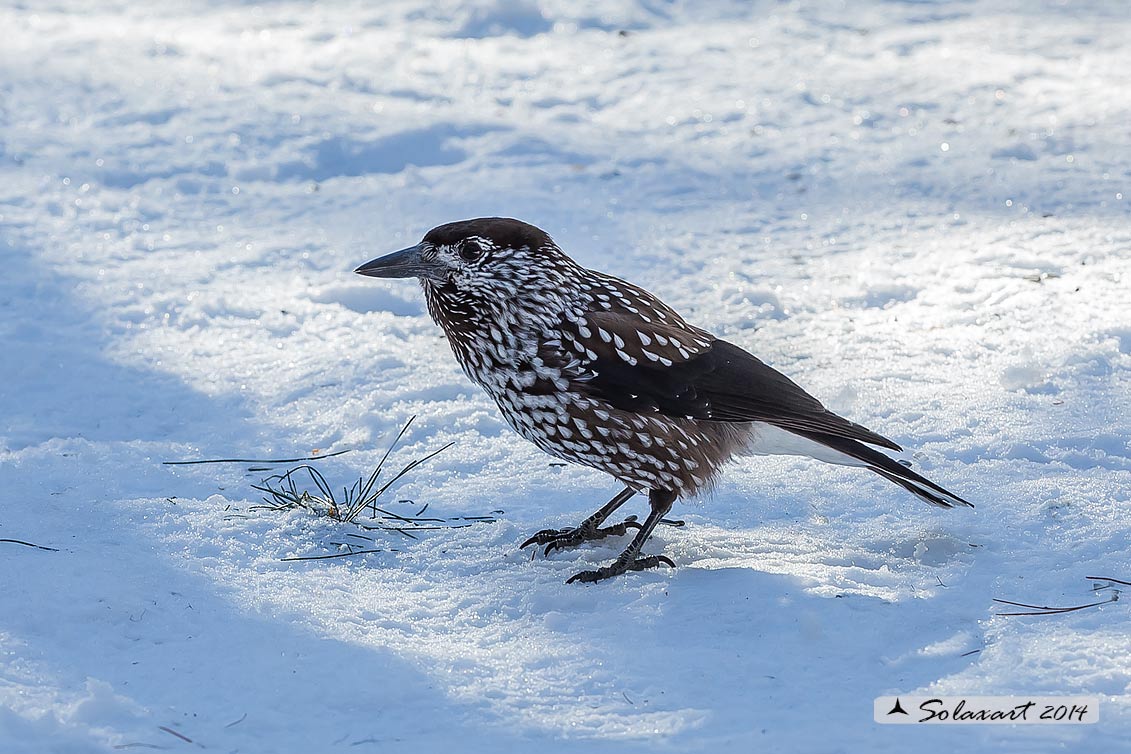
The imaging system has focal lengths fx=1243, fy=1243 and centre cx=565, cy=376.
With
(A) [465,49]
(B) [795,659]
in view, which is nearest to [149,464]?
(B) [795,659]

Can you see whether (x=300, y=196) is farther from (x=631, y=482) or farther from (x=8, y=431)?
(x=631, y=482)

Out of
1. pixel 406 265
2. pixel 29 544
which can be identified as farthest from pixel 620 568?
pixel 29 544

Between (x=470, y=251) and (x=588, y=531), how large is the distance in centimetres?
113

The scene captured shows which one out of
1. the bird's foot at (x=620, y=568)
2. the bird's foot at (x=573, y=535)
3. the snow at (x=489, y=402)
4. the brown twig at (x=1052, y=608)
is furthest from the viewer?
the bird's foot at (x=573, y=535)

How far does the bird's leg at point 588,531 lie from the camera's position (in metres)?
4.53

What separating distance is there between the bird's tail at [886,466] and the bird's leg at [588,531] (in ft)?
2.46

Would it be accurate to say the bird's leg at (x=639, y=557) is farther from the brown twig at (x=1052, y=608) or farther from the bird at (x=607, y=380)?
the brown twig at (x=1052, y=608)

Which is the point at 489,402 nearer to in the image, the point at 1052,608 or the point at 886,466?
the point at 886,466

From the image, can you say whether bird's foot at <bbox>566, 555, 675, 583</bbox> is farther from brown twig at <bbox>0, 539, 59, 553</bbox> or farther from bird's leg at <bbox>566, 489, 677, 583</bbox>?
brown twig at <bbox>0, 539, 59, 553</bbox>

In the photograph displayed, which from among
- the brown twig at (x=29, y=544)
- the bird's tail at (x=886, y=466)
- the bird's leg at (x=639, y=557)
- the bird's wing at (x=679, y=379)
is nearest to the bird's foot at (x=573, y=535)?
the bird's leg at (x=639, y=557)

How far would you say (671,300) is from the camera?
21.4 ft

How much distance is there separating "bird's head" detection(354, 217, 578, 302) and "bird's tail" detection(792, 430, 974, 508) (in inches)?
43.3

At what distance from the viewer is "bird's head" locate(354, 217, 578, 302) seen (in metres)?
4.39

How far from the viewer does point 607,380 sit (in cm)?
427
